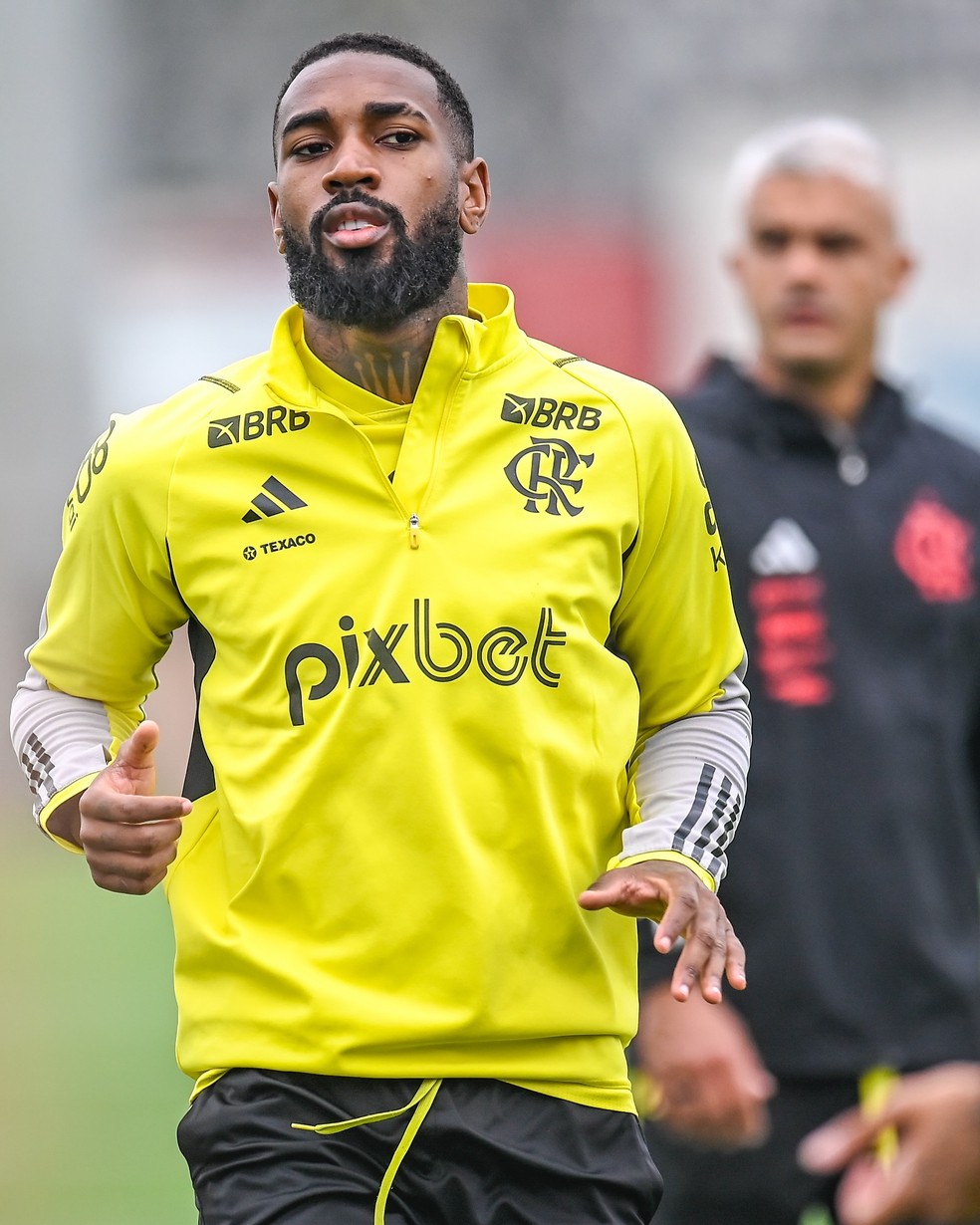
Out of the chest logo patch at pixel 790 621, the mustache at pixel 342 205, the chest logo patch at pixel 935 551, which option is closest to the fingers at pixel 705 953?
the mustache at pixel 342 205

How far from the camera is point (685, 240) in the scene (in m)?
19.5

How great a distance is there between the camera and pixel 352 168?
3.24m

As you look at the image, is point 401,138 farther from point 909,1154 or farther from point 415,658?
point 909,1154

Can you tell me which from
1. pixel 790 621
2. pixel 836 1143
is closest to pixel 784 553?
pixel 790 621

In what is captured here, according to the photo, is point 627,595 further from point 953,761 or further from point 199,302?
point 199,302

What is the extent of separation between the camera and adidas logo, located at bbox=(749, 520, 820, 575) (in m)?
4.69

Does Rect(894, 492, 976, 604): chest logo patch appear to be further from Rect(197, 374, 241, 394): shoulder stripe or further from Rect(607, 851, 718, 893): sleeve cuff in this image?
Rect(197, 374, 241, 394): shoulder stripe

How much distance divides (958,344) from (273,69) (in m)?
6.63

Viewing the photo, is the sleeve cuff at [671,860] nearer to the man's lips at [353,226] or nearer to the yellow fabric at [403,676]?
the yellow fabric at [403,676]

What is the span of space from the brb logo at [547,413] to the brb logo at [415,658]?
0.33m

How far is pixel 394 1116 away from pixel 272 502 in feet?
2.80

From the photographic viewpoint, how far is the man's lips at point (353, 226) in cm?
326

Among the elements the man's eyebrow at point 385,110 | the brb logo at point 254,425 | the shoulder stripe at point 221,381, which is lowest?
the brb logo at point 254,425

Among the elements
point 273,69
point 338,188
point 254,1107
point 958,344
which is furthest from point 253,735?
point 273,69
